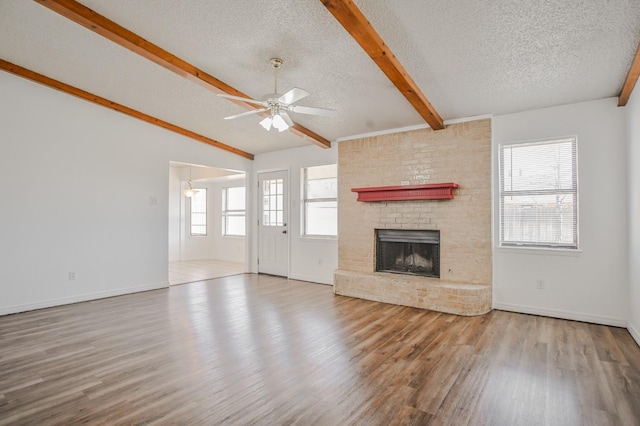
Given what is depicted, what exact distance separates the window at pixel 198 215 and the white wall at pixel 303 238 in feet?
11.9

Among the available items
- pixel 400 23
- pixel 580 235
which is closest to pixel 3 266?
pixel 400 23

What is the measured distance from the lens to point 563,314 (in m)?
4.22

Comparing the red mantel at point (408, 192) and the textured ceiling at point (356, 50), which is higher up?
the textured ceiling at point (356, 50)

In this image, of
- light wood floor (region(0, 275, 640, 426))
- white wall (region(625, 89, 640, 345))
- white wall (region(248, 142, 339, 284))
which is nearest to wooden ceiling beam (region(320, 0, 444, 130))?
white wall (region(625, 89, 640, 345))

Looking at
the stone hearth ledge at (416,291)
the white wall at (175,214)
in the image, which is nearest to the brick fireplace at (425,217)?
the stone hearth ledge at (416,291)

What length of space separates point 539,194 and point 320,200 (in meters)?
3.63

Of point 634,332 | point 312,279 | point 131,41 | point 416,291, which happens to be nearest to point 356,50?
point 131,41

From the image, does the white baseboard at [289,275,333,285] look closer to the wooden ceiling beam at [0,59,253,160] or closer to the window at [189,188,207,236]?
the wooden ceiling beam at [0,59,253,160]

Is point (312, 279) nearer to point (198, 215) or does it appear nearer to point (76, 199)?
point (76, 199)

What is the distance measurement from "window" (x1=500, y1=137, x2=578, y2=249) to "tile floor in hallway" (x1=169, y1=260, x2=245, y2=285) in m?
5.53

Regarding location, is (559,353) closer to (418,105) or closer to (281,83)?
(418,105)

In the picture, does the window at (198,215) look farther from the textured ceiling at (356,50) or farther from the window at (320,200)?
the textured ceiling at (356,50)

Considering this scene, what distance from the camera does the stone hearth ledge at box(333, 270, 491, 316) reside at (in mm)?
4371

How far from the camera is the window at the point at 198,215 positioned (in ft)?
33.2
